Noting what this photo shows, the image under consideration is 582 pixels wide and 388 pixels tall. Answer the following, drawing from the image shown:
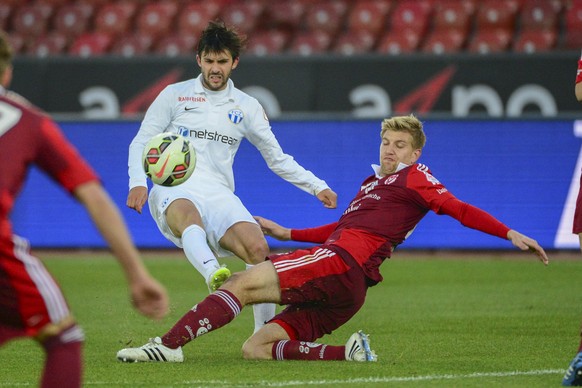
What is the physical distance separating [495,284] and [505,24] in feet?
20.5

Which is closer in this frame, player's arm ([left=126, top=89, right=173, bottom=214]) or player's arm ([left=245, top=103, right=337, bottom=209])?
player's arm ([left=126, top=89, right=173, bottom=214])

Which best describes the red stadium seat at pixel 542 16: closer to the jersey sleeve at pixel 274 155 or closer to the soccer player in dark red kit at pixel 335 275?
the jersey sleeve at pixel 274 155

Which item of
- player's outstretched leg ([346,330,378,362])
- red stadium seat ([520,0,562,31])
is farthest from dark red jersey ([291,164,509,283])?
red stadium seat ([520,0,562,31])

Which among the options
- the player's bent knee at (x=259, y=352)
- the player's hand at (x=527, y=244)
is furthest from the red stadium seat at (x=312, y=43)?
the player's hand at (x=527, y=244)

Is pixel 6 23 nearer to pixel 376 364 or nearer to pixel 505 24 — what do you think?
pixel 505 24

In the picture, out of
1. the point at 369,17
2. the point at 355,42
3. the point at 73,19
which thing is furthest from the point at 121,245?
the point at 73,19

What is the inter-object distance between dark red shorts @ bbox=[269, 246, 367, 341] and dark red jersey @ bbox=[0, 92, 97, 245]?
2907mm

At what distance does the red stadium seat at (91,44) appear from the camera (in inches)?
714

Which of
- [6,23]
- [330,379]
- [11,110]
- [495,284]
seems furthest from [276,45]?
[11,110]

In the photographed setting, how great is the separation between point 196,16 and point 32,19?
2.67 m

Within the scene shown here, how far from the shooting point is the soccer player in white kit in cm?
774

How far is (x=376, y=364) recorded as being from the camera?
665 cm

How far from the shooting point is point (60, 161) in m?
3.76

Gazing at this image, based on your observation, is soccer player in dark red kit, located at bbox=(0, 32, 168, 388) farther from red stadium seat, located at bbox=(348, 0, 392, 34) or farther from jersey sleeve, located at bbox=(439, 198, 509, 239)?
red stadium seat, located at bbox=(348, 0, 392, 34)
